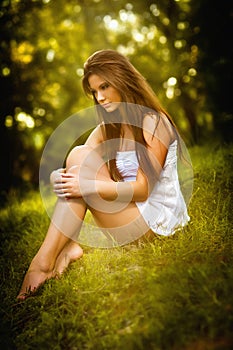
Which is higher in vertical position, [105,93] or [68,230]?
[105,93]

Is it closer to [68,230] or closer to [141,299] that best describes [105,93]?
[68,230]

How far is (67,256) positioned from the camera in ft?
9.62

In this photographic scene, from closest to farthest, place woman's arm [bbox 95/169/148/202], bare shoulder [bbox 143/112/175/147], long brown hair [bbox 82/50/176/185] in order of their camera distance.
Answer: woman's arm [bbox 95/169/148/202]
bare shoulder [bbox 143/112/175/147]
long brown hair [bbox 82/50/176/185]

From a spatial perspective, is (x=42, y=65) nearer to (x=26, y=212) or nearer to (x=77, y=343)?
(x=26, y=212)

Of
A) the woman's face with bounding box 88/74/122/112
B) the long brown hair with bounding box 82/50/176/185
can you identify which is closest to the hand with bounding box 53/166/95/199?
the long brown hair with bounding box 82/50/176/185

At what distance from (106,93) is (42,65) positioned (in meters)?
3.79

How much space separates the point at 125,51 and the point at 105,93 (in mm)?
4341

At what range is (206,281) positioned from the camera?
2182 mm

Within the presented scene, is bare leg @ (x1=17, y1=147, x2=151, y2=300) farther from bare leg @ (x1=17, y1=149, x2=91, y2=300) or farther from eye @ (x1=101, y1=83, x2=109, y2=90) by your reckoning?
eye @ (x1=101, y1=83, x2=109, y2=90)

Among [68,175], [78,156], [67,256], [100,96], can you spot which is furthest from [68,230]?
[100,96]

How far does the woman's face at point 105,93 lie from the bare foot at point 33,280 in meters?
1.27

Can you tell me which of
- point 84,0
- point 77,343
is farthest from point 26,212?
point 84,0

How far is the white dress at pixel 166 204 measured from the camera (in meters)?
2.88

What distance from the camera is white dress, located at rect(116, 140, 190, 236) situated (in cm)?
288
